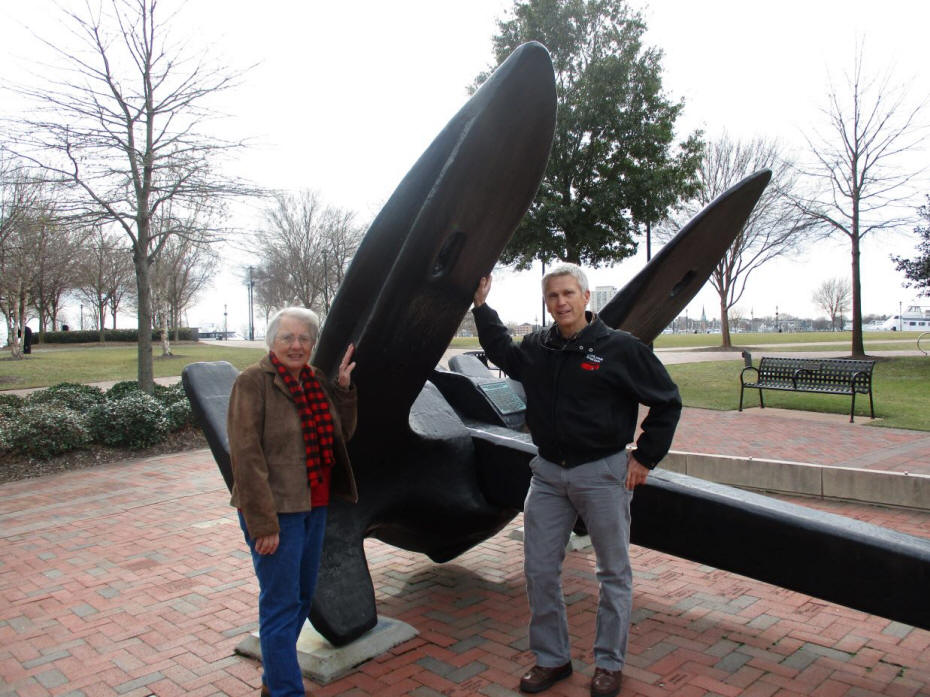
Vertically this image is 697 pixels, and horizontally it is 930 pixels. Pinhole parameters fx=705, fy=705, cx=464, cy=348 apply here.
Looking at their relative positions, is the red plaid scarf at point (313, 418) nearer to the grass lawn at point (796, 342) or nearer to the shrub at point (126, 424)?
the shrub at point (126, 424)

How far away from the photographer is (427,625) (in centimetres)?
376

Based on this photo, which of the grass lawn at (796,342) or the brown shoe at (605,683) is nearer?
the brown shoe at (605,683)

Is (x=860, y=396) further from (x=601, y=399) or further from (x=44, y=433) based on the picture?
(x=44, y=433)

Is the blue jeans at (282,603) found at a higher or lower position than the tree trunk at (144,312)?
lower

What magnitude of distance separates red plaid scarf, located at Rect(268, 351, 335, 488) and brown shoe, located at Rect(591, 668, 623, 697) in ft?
4.55

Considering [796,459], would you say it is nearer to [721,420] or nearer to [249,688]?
[721,420]

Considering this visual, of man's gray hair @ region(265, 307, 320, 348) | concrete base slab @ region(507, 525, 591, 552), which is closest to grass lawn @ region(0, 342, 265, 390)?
concrete base slab @ region(507, 525, 591, 552)

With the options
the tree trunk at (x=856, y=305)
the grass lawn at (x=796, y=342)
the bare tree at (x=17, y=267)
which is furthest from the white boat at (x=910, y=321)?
the bare tree at (x=17, y=267)

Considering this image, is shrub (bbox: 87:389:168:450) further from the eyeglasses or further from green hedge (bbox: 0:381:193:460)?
the eyeglasses

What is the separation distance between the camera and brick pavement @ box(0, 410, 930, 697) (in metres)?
3.11

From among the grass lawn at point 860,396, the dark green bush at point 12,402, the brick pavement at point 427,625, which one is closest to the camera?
the brick pavement at point 427,625

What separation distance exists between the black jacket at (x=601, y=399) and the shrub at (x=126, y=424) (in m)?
8.11

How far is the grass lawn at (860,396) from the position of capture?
10516 millimetres

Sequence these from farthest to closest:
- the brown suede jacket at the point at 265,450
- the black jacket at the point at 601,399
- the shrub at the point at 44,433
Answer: the shrub at the point at 44,433 → the black jacket at the point at 601,399 → the brown suede jacket at the point at 265,450
